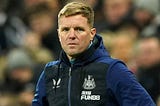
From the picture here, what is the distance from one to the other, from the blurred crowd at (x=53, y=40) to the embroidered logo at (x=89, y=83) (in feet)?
9.25

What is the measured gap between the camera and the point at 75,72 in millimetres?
4746

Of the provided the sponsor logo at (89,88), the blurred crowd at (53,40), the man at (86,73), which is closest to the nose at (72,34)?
the man at (86,73)

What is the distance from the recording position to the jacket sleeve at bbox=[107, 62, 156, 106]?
15.0 ft

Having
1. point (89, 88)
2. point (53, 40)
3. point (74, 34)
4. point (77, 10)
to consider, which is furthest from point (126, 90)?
point (53, 40)

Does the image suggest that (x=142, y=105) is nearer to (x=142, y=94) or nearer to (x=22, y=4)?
(x=142, y=94)

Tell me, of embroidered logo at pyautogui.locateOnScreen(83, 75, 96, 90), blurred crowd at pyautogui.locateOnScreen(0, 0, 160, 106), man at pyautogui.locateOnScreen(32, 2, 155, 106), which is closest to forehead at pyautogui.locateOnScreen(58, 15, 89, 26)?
man at pyautogui.locateOnScreen(32, 2, 155, 106)

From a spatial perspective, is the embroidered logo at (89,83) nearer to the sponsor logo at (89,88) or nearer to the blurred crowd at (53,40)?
the sponsor logo at (89,88)

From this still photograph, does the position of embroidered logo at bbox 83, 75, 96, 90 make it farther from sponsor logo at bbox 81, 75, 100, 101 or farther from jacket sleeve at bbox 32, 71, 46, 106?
jacket sleeve at bbox 32, 71, 46, 106

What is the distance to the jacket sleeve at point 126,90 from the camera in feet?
15.0

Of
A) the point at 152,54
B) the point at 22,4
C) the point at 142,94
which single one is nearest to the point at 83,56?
the point at 142,94

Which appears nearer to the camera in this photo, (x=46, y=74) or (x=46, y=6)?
(x=46, y=74)

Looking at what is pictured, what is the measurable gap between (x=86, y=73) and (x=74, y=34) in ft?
0.99

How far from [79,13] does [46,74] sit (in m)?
0.56

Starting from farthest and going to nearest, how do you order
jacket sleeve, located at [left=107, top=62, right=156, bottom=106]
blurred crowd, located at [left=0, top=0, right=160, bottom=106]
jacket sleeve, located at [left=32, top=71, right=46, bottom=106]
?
1. blurred crowd, located at [left=0, top=0, right=160, bottom=106]
2. jacket sleeve, located at [left=32, top=71, right=46, bottom=106]
3. jacket sleeve, located at [left=107, top=62, right=156, bottom=106]
